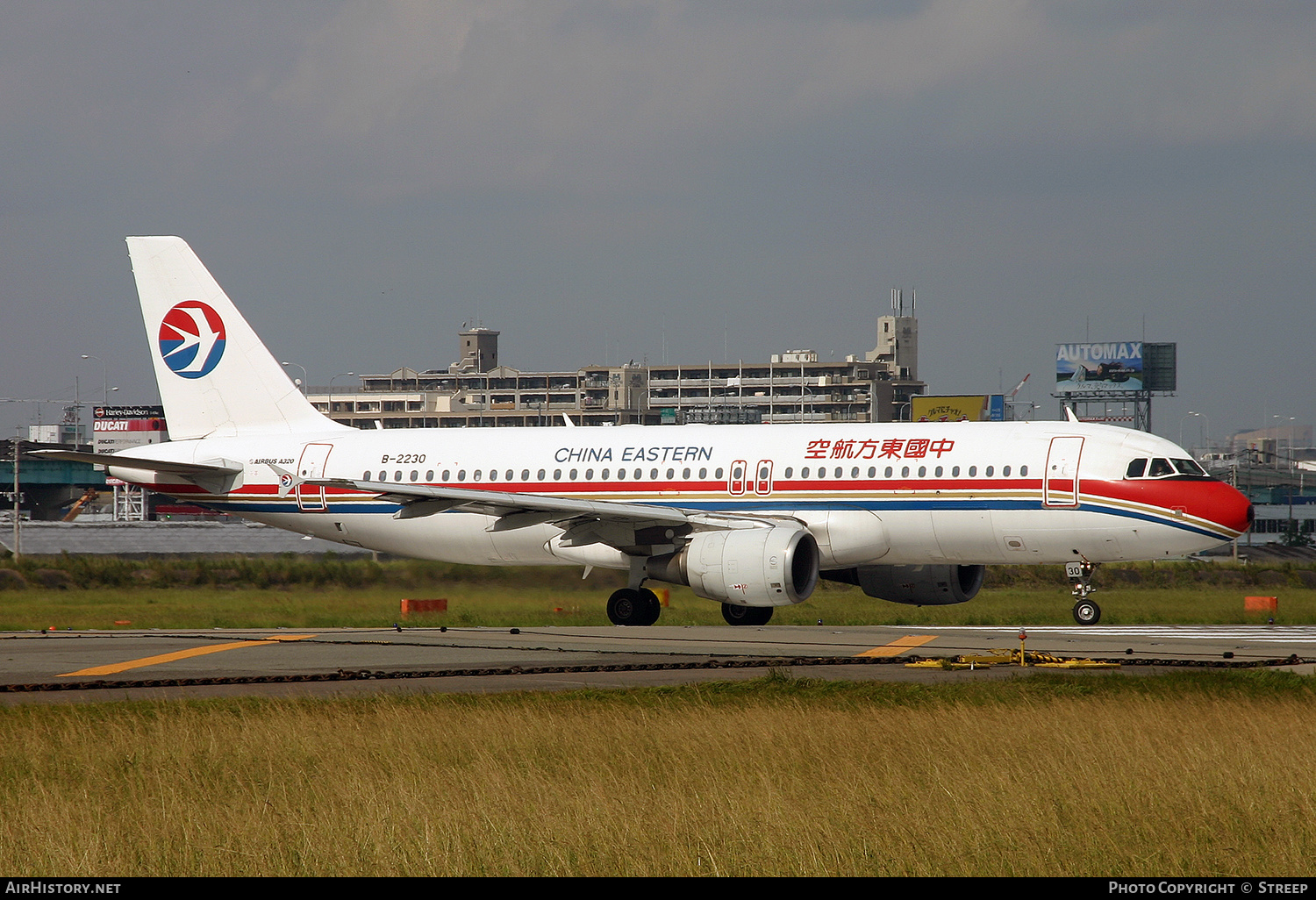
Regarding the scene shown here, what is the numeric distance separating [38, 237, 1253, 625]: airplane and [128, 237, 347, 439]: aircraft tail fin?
0.16 feet

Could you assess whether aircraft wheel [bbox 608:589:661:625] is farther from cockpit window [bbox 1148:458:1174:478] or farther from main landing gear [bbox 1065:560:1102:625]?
cockpit window [bbox 1148:458:1174:478]

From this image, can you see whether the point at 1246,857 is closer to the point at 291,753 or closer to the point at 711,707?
the point at 711,707

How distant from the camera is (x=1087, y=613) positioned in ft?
93.6

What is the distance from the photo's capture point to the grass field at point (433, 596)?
3241 centimetres

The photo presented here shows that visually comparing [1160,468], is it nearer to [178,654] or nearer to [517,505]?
[517,505]

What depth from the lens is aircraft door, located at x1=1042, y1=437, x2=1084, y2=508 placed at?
2795 centimetres

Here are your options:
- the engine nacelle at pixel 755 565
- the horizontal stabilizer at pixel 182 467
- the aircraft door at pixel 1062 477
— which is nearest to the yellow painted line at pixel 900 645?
the engine nacelle at pixel 755 565

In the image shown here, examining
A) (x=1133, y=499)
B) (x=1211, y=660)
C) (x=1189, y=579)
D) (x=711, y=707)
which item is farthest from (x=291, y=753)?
(x=1189, y=579)

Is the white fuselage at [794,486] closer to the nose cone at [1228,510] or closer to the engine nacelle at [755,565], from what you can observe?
the nose cone at [1228,510]

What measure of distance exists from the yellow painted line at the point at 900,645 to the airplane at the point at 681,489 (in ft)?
9.39

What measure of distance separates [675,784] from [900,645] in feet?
40.3

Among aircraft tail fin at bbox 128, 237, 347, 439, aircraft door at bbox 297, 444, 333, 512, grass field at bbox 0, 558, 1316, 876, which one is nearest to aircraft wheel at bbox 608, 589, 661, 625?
aircraft door at bbox 297, 444, 333, 512

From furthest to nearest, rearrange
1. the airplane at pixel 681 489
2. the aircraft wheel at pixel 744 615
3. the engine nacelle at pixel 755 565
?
the aircraft wheel at pixel 744 615, the airplane at pixel 681 489, the engine nacelle at pixel 755 565

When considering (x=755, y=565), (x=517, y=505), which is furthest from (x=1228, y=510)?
(x=517, y=505)
